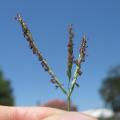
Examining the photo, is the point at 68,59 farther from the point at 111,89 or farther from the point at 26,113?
the point at 111,89

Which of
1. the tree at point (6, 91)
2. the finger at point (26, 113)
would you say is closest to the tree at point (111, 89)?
the tree at point (6, 91)

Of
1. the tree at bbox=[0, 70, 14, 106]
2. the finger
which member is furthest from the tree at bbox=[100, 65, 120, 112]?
the finger

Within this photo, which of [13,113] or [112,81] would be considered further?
[112,81]

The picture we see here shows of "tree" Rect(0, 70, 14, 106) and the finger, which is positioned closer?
the finger

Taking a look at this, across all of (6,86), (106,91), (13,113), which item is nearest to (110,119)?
(6,86)

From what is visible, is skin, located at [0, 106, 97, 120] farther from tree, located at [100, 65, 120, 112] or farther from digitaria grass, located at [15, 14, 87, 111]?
tree, located at [100, 65, 120, 112]

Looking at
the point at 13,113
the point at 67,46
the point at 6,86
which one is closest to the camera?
the point at 67,46

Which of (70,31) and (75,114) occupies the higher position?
(70,31)

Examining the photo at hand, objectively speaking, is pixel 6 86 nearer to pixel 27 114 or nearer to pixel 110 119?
pixel 110 119

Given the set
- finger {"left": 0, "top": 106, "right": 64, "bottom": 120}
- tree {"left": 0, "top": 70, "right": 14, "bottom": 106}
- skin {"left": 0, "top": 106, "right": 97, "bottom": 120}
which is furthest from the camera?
tree {"left": 0, "top": 70, "right": 14, "bottom": 106}
